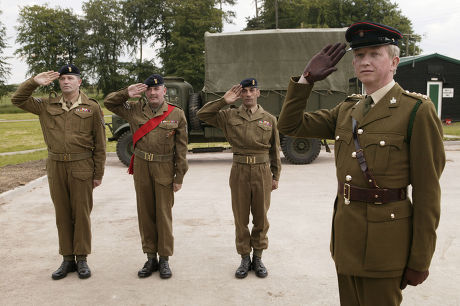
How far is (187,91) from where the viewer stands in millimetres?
10406

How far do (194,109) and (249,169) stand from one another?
640 cm

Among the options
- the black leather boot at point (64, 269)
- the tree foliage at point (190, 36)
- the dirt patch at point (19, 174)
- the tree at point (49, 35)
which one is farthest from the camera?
the tree at point (49, 35)

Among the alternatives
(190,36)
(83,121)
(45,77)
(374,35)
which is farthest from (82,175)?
(190,36)

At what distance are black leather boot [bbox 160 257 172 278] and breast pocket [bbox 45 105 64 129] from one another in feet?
5.35

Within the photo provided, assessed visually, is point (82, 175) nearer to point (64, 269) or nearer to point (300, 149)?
point (64, 269)

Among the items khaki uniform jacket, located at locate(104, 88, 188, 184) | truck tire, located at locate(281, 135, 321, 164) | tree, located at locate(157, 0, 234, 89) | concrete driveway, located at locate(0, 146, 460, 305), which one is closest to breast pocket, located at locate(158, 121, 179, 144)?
khaki uniform jacket, located at locate(104, 88, 188, 184)

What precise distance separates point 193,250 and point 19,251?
1.87 m

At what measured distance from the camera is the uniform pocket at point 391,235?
1.92 metres

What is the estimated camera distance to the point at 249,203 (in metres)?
3.91

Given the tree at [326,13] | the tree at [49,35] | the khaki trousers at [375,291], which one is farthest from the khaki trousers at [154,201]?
the tree at [49,35]

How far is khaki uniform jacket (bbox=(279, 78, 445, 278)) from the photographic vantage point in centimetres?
184

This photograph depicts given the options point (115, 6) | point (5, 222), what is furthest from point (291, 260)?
point (115, 6)

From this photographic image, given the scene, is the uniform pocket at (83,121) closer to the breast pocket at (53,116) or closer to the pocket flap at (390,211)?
the breast pocket at (53,116)

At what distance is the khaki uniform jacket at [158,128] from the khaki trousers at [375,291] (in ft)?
7.27
